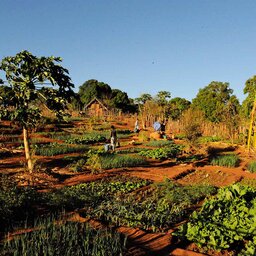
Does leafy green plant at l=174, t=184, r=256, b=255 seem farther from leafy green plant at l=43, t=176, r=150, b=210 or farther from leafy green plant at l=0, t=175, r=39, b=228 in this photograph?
leafy green plant at l=0, t=175, r=39, b=228

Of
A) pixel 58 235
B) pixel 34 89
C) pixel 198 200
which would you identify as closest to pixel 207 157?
pixel 198 200

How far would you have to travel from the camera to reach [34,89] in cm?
1028

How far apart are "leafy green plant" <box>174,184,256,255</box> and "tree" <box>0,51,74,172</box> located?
5.53m

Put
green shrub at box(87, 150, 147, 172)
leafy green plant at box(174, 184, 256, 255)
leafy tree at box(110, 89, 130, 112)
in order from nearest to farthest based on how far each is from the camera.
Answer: leafy green plant at box(174, 184, 256, 255)
green shrub at box(87, 150, 147, 172)
leafy tree at box(110, 89, 130, 112)

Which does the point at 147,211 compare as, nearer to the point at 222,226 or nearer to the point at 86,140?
the point at 222,226

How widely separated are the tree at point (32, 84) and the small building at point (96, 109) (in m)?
36.5

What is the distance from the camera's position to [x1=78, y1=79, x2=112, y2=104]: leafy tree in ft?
185

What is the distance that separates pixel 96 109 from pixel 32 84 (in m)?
38.8

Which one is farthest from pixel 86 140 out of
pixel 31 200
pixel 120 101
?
pixel 120 101

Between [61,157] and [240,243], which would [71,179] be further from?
[240,243]

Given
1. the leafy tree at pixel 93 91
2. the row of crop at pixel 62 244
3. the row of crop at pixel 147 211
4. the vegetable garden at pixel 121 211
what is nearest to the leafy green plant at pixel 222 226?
the vegetable garden at pixel 121 211

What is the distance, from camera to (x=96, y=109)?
160 feet

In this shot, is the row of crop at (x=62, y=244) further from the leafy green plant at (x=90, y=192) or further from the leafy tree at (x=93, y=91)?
the leafy tree at (x=93, y=91)

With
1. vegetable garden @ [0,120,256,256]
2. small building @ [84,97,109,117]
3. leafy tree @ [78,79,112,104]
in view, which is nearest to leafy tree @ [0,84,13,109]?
vegetable garden @ [0,120,256,256]
